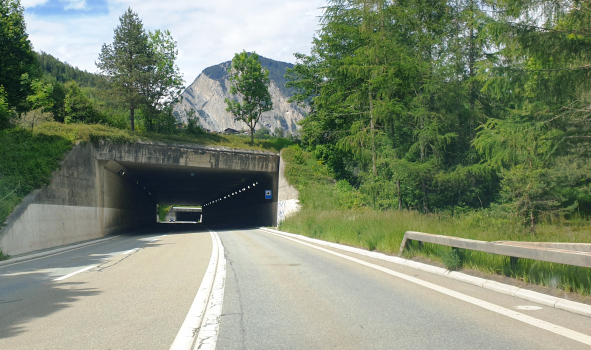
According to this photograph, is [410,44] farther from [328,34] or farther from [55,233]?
[55,233]

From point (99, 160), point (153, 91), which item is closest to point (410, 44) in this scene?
point (99, 160)

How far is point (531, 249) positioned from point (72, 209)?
23.2 metres

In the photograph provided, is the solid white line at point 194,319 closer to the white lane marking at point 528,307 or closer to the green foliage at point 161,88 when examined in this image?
the white lane marking at point 528,307

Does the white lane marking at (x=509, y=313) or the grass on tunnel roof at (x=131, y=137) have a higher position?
the grass on tunnel roof at (x=131, y=137)

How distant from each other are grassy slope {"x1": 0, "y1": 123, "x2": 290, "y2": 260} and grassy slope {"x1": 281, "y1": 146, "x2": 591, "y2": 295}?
1195 centimetres

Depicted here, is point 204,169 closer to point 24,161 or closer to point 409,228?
point 24,161

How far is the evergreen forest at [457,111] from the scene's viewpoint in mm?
16188

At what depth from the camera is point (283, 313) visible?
17.4ft

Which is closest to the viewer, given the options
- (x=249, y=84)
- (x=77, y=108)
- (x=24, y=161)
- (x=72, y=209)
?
(x=24, y=161)

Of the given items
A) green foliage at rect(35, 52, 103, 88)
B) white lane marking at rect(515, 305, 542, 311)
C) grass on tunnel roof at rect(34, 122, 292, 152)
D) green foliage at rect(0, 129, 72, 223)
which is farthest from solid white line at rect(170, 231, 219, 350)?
green foliage at rect(35, 52, 103, 88)

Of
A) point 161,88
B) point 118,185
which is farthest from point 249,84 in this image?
point 118,185

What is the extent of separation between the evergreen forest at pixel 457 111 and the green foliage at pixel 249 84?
18715 mm

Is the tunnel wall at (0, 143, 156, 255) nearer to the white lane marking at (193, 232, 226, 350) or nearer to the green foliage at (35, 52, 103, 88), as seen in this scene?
the white lane marking at (193, 232, 226, 350)

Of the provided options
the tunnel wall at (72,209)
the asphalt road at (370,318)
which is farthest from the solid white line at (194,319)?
the tunnel wall at (72,209)
